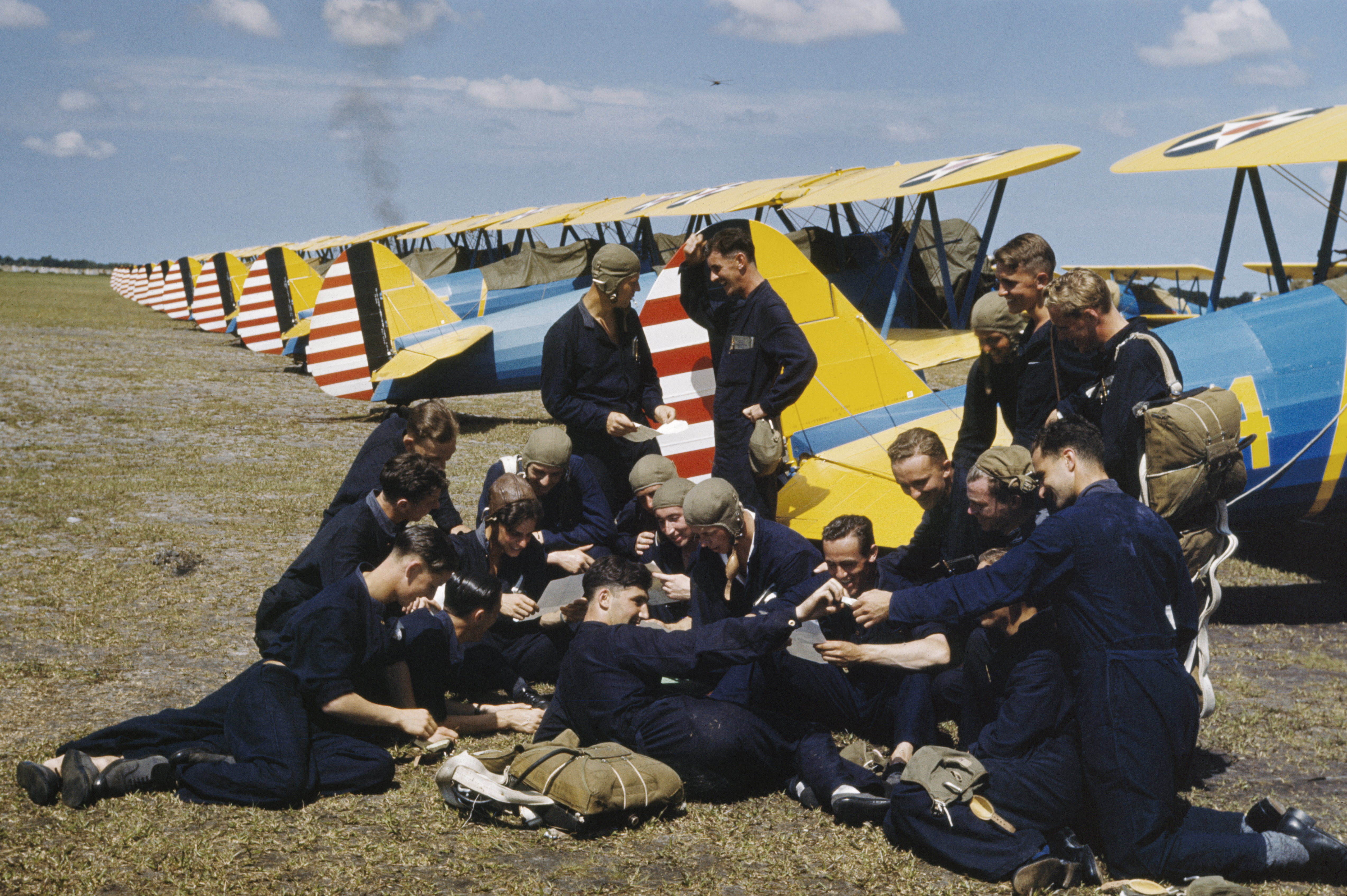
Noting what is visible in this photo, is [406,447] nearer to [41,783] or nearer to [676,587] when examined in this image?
[676,587]

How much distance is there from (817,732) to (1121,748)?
1.22 meters

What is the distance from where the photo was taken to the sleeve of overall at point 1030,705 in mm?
3432

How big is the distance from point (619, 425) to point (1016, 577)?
9.15 ft

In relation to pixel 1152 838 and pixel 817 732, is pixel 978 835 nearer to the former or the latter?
pixel 1152 838

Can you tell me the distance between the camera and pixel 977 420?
5.12 meters

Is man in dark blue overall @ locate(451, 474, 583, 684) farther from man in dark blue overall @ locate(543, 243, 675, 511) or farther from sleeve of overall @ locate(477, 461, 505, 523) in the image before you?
man in dark blue overall @ locate(543, 243, 675, 511)

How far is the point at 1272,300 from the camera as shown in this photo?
260 inches

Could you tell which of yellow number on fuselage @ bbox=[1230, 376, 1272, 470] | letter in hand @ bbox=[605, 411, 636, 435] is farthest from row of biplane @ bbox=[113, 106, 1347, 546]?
letter in hand @ bbox=[605, 411, 636, 435]

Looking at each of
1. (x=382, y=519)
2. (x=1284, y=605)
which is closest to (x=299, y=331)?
(x=382, y=519)

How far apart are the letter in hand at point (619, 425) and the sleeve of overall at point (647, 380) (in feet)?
1.28

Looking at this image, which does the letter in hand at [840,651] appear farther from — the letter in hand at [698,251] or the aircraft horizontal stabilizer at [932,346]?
the aircraft horizontal stabilizer at [932,346]

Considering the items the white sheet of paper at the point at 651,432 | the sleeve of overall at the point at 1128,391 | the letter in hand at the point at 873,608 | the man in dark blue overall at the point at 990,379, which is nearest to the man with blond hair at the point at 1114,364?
the sleeve of overall at the point at 1128,391

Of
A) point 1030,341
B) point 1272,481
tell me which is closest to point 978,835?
point 1030,341

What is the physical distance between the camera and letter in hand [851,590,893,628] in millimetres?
3508
